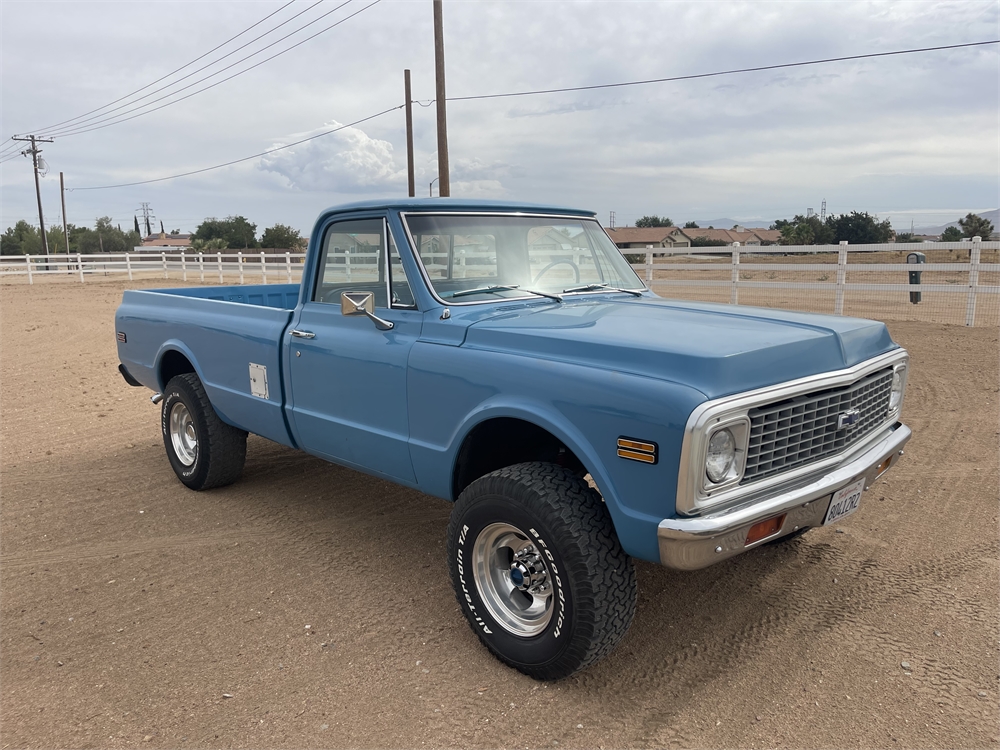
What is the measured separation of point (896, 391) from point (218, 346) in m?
4.00

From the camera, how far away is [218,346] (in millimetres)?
4844

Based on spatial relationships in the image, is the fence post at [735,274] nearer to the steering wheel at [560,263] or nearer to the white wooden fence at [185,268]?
the steering wheel at [560,263]

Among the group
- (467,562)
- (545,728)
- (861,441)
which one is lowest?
(545,728)

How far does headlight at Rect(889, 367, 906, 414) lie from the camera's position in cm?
362

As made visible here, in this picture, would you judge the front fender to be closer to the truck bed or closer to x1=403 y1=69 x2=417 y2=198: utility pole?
the truck bed

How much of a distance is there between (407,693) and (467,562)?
0.57 metres

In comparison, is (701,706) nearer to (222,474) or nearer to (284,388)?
(284,388)

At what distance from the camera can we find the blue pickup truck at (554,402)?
2.61 metres

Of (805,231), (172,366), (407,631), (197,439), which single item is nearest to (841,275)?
(172,366)

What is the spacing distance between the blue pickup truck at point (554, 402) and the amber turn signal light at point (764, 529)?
0.01 m

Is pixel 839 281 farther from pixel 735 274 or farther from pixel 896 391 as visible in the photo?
pixel 896 391

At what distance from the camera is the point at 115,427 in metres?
7.10

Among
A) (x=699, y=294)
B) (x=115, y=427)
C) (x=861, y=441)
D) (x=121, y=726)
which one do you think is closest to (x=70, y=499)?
(x=115, y=427)

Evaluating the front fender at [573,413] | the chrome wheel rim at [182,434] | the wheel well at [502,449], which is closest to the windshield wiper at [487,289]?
the front fender at [573,413]
